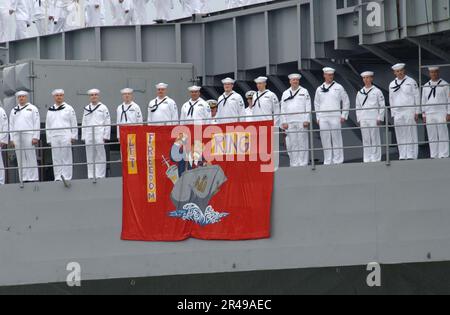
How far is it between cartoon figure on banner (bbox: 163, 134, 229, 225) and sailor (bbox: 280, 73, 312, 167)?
138 cm

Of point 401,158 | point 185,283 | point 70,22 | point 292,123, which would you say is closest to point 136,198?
point 185,283

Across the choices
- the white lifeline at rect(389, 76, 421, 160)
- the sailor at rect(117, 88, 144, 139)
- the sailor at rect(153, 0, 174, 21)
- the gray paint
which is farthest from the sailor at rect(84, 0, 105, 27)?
the white lifeline at rect(389, 76, 421, 160)

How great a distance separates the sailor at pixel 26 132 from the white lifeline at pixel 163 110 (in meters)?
2.03

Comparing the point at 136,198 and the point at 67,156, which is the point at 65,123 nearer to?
the point at 67,156

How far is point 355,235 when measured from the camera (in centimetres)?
1888

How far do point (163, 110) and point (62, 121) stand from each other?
1.80m

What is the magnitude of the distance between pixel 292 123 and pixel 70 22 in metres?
9.21

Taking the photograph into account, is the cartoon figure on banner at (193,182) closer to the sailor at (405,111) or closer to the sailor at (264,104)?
the sailor at (264,104)

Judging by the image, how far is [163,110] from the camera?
21.4 meters

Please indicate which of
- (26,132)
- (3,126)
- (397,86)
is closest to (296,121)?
(397,86)

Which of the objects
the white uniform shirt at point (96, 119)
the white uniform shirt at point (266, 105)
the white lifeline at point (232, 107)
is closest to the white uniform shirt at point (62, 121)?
the white uniform shirt at point (96, 119)

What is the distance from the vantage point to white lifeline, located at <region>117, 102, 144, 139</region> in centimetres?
2131

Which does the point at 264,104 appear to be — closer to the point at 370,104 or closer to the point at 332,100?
the point at 332,100

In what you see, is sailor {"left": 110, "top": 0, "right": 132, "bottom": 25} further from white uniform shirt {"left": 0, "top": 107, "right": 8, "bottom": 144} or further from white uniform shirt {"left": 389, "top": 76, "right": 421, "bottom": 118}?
white uniform shirt {"left": 389, "top": 76, "right": 421, "bottom": 118}
